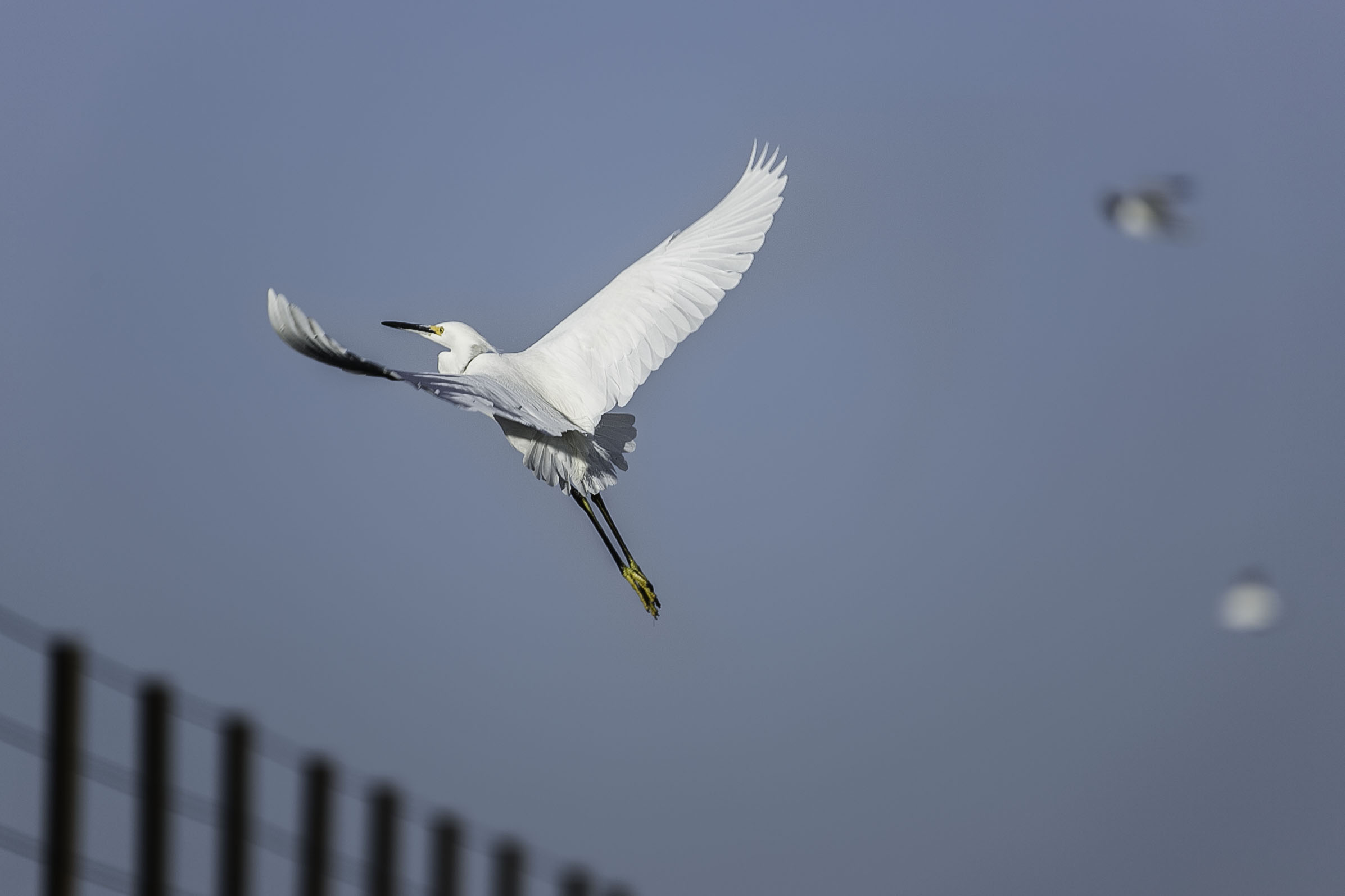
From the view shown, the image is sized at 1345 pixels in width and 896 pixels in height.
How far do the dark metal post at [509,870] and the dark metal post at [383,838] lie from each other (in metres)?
0.58

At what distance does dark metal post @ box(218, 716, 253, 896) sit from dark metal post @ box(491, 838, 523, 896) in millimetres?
1323

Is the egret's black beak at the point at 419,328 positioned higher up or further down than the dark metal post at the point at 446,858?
higher up

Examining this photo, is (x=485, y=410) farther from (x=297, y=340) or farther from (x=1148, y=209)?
(x=1148, y=209)

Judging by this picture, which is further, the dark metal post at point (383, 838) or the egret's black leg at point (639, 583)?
the egret's black leg at point (639, 583)

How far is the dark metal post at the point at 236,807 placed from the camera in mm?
7004

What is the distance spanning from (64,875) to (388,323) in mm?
6507

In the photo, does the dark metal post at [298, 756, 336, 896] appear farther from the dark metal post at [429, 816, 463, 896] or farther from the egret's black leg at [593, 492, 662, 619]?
the egret's black leg at [593, 492, 662, 619]

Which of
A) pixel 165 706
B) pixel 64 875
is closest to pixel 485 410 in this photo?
pixel 165 706

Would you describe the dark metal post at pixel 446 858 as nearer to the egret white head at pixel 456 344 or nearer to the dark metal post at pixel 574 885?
the dark metal post at pixel 574 885

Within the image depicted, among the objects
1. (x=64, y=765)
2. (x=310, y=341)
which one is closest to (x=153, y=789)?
(x=64, y=765)

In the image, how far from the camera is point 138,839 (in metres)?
6.72

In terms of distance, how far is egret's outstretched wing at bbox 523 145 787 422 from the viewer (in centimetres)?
1136

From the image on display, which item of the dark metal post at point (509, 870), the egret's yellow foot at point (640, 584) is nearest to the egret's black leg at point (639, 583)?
the egret's yellow foot at point (640, 584)

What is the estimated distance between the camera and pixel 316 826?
24.3ft
